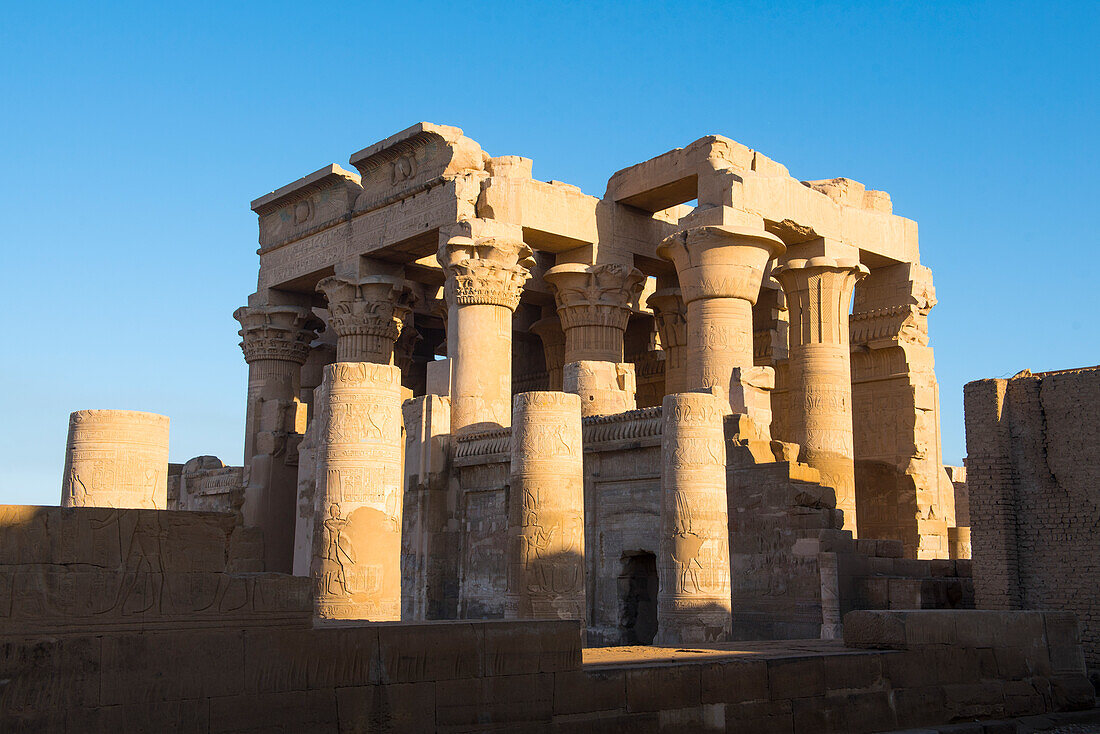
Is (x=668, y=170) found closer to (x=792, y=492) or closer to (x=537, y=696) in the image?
(x=792, y=492)

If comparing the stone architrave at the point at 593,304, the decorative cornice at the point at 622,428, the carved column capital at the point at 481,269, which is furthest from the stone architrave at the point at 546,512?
the stone architrave at the point at 593,304

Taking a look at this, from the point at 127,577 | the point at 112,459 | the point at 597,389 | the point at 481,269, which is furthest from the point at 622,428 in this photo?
the point at 127,577

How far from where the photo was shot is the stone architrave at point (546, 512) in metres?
14.0

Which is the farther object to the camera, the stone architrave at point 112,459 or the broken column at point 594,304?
the broken column at point 594,304

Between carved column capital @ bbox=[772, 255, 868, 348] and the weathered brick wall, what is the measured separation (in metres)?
7.14

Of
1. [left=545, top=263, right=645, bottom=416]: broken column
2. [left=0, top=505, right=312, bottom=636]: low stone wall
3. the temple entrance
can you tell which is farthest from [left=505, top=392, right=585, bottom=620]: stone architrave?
[left=545, top=263, right=645, bottom=416]: broken column

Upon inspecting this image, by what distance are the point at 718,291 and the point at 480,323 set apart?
4.17m

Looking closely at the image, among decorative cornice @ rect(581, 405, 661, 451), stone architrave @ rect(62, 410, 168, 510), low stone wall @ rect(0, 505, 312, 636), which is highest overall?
decorative cornice @ rect(581, 405, 661, 451)

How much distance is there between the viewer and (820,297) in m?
21.4

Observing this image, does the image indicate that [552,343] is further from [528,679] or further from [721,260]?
[528,679]

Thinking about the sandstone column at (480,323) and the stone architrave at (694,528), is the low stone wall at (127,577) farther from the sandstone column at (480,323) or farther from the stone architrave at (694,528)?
the sandstone column at (480,323)

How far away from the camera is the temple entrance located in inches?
656

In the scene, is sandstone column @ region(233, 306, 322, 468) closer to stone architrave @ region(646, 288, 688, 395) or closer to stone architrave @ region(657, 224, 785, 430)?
stone architrave @ region(646, 288, 688, 395)

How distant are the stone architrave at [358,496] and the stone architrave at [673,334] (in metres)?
12.0
